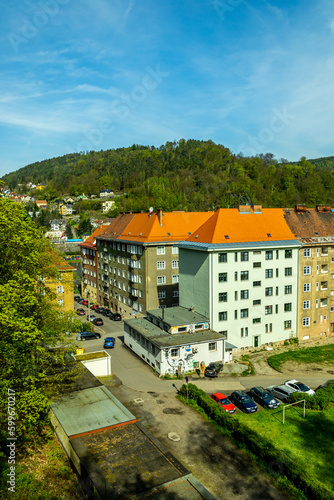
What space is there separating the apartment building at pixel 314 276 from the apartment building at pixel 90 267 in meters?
38.0

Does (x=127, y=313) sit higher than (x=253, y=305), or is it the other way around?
(x=253, y=305)

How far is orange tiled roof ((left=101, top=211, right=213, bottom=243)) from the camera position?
5216cm

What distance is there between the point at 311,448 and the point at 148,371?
1685 cm

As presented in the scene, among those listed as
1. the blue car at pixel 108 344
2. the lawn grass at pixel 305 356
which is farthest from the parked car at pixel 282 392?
the blue car at pixel 108 344

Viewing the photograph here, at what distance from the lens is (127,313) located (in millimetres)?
56344

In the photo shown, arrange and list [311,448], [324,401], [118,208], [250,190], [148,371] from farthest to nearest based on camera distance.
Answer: [118,208] → [250,190] → [148,371] → [324,401] → [311,448]

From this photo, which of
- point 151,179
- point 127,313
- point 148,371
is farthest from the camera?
point 151,179

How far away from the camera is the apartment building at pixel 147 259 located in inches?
2012

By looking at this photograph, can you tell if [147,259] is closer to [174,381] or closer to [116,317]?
[116,317]

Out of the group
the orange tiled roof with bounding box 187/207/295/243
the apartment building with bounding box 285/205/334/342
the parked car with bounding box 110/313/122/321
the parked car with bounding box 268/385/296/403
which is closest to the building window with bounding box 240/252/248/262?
the orange tiled roof with bounding box 187/207/295/243

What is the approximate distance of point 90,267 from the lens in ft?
242

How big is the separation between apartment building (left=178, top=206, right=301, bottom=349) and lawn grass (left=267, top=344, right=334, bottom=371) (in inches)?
110

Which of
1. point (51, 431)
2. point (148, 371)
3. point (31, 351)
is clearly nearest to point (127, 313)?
point (148, 371)

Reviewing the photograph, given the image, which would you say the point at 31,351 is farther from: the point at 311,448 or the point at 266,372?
the point at 266,372
